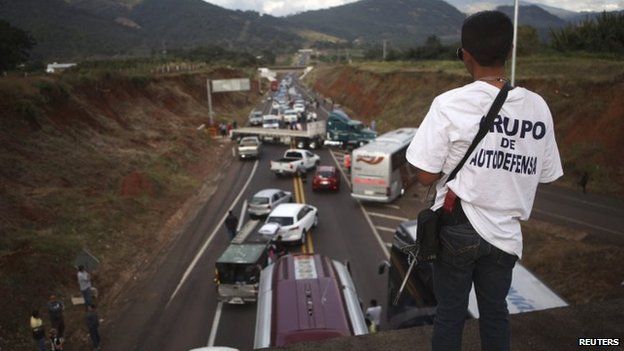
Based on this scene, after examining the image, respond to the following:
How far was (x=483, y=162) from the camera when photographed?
2.58 m

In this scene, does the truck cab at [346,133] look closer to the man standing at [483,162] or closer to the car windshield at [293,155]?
the car windshield at [293,155]

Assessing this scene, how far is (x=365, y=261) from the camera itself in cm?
1806

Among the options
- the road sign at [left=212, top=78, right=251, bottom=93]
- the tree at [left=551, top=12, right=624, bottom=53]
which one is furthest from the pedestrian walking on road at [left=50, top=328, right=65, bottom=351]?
the tree at [left=551, top=12, right=624, bottom=53]

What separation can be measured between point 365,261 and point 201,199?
13660 mm

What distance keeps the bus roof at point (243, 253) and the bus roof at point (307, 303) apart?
3855 millimetres

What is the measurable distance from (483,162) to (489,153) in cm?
6

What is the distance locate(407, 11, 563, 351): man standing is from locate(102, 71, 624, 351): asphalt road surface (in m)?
11.2

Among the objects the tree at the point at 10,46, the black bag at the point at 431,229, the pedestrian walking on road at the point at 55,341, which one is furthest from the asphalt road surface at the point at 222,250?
the tree at the point at 10,46

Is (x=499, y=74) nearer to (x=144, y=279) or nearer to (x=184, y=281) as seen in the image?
(x=184, y=281)

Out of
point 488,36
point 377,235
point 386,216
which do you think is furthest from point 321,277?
point 386,216

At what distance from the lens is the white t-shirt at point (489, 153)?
255 cm

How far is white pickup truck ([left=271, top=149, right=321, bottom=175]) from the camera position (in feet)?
106

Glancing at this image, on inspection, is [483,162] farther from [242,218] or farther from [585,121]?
[585,121]

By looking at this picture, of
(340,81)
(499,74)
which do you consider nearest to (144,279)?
(499,74)
